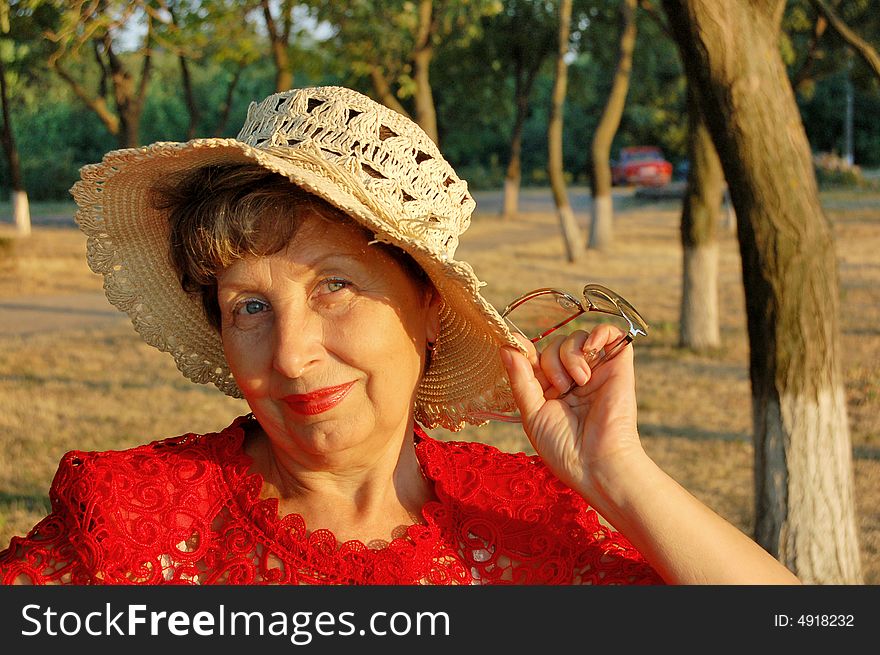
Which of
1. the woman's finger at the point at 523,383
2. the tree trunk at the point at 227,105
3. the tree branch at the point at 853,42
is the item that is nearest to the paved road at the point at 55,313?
the tree trunk at the point at 227,105

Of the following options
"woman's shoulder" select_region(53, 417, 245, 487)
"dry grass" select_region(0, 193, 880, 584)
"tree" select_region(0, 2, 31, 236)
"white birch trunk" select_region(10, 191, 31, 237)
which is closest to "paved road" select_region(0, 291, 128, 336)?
"dry grass" select_region(0, 193, 880, 584)

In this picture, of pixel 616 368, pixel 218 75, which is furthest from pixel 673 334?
pixel 218 75

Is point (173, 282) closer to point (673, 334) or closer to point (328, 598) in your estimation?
point (328, 598)

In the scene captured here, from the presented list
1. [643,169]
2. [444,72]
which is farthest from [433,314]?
[643,169]

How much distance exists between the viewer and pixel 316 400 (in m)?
1.79

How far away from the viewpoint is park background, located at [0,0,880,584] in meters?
7.12

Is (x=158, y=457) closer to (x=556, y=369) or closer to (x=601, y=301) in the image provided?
(x=556, y=369)

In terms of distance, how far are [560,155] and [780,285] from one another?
15.0 meters

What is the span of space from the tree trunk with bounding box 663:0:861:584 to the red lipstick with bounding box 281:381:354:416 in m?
2.62

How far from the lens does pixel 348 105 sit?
1.89 m

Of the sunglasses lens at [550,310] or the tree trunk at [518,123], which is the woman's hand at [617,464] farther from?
the tree trunk at [518,123]

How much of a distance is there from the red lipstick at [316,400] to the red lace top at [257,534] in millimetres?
223

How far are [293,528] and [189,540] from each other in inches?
7.1

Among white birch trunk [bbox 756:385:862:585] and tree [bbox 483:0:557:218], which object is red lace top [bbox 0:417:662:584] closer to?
white birch trunk [bbox 756:385:862:585]
